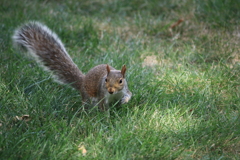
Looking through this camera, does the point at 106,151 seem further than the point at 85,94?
No

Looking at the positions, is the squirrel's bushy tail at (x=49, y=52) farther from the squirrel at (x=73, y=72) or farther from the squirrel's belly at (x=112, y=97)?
the squirrel's belly at (x=112, y=97)

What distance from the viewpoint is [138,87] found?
2.83 meters

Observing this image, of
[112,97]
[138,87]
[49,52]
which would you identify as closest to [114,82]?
[112,97]

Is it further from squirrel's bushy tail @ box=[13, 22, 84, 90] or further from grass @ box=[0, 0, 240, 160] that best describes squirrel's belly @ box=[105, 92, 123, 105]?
squirrel's bushy tail @ box=[13, 22, 84, 90]

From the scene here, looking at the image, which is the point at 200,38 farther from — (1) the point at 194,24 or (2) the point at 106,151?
(2) the point at 106,151

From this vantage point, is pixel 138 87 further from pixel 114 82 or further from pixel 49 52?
pixel 49 52

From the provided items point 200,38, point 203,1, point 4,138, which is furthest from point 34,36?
point 203,1

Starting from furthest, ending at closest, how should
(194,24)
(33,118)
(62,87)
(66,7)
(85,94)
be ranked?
(66,7) < (194,24) < (62,87) < (85,94) < (33,118)

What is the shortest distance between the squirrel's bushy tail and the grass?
0.29 feet

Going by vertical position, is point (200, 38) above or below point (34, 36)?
below

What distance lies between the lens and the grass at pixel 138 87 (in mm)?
2029

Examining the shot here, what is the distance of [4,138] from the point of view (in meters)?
1.93

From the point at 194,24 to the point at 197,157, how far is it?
91.2 inches

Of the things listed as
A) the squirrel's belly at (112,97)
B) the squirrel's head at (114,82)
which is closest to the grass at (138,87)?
the squirrel's belly at (112,97)
